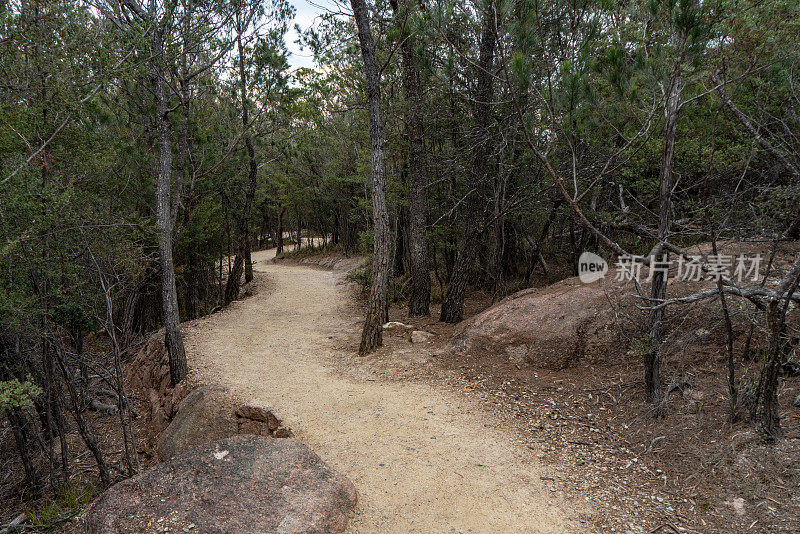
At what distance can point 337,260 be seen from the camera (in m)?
20.8

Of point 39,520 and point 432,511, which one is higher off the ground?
point 432,511

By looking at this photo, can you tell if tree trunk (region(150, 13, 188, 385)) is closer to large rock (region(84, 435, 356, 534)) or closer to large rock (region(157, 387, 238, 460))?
large rock (region(157, 387, 238, 460))

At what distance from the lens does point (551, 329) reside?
6090mm

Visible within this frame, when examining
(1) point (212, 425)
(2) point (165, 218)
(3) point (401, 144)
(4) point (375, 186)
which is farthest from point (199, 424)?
(3) point (401, 144)

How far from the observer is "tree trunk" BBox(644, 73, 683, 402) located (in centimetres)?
366

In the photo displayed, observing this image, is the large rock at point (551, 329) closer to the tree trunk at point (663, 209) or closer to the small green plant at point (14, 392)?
the tree trunk at point (663, 209)

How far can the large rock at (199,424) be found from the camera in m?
4.94

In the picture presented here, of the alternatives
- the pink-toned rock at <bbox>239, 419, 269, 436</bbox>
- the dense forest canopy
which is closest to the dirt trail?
the pink-toned rock at <bbox>239, 419, 269, 436</bbox>

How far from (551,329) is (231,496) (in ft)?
15.4

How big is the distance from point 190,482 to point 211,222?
33.3 feet

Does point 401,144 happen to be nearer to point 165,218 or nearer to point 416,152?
point 416,152

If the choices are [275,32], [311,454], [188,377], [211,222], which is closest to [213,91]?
[275,32]

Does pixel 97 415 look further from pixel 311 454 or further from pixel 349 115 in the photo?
pixel 349 115

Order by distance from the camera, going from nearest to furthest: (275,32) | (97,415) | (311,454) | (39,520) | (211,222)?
(311,454) → (39,520) → (97,415) → (275,32) → (211,222)
